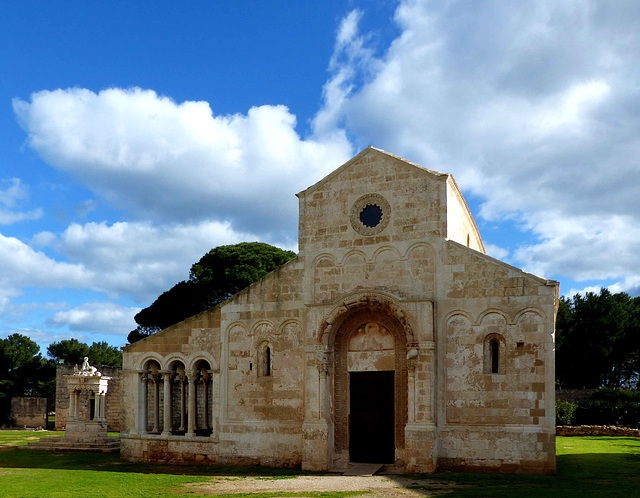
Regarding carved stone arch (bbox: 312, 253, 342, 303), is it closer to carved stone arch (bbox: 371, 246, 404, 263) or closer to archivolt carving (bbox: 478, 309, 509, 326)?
carved stone arch (bbox: 371, 246, 404, 263)

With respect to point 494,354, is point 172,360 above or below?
below

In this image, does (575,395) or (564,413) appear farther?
(575,395)

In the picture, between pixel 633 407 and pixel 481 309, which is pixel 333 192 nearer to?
pixel 481 309

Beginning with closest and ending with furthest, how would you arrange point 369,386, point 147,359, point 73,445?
point 369,386 → point 147,359 → point 73,445

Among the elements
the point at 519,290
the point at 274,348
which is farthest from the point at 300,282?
the point at 519,290

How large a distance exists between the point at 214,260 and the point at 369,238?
32283 millimetres

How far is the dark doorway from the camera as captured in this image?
19328mm

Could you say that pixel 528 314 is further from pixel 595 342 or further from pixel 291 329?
pixel 595 342

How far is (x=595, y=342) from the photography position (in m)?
52.8

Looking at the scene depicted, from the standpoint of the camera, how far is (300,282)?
2103 centimetres

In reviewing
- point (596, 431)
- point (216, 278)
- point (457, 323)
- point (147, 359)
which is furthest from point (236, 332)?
point (216, 278)

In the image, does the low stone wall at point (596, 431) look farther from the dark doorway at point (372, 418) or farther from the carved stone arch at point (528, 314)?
the carved stone arch at point (528, 314)

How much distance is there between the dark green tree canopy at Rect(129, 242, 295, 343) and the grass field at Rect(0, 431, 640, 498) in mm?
25116

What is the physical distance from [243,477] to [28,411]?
32147 mm
